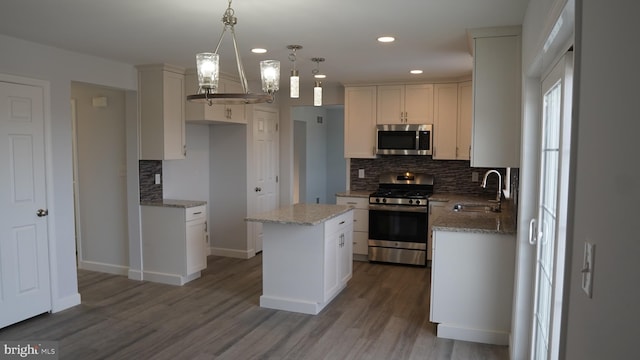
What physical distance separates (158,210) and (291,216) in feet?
5.79

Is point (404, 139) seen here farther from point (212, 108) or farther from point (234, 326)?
point (234, 326)

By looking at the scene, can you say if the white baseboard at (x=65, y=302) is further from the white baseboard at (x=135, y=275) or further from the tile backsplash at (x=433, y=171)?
the tile backsplash at (x=433, y=171)

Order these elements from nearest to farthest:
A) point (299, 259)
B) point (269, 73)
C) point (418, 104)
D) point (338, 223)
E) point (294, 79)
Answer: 1. point (269, 73)
2. point (294, 79)
3. point (299, 259)
4. point (338, 223)
5. point (418, 104)

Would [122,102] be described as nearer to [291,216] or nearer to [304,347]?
[291,216]

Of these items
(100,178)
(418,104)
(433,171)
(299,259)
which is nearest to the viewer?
(299,259)

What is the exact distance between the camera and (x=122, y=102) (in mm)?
5070

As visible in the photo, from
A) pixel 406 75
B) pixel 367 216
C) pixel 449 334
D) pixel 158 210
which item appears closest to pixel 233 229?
pixel 158 210

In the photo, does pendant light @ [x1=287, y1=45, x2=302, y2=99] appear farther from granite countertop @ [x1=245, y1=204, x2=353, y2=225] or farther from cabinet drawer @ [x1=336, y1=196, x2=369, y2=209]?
cabinet drawer @ [x1=336, y1=196, x2=369, y2=209]

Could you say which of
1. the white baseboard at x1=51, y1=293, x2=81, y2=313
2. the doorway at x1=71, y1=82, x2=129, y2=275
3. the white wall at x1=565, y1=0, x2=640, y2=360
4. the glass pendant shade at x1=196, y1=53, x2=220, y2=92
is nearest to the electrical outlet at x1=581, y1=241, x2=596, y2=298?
the white wall at x1=565, y1=0, x2=640, y2=360

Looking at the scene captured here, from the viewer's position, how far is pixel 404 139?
5922 mm

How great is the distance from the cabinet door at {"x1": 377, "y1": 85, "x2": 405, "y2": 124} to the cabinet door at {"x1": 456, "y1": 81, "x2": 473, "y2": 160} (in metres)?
0.71

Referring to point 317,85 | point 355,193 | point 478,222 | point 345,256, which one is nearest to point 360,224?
point 355,193

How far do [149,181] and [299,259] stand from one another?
2175mm

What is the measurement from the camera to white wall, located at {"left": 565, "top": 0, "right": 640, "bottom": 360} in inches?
31.5
